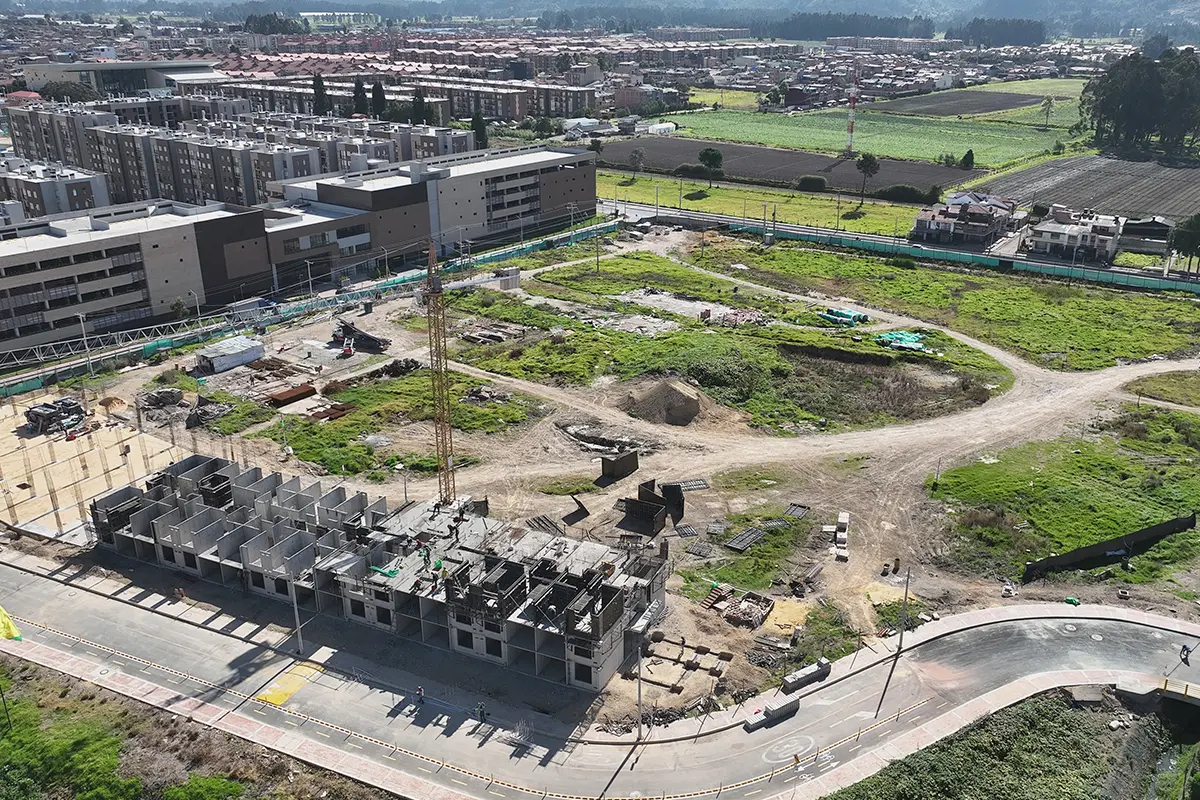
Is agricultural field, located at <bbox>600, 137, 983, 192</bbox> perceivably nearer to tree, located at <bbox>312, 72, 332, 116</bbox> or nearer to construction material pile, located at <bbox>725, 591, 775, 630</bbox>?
tree, located at <bbox>312, 72, 332, 116</bbox>

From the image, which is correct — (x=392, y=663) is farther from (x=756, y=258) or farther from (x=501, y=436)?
(x=756, y=258)

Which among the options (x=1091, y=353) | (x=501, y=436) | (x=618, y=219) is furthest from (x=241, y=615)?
(x=618, y=219)

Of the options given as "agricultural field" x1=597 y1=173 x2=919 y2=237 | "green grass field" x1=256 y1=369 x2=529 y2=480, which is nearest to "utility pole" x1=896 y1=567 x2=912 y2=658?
"green grass field" x1=256 y1=369 x2=529 y2=480

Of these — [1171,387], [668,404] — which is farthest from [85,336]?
[1171,387]

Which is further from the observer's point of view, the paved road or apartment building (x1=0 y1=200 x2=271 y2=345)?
apartment building (x1=0 y1=200 x2=271 y2=345)

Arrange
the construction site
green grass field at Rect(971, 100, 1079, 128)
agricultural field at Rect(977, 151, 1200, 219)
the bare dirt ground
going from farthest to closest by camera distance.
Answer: green grass field at Rect(971, 100, 1079, 128)
agricultural field at Rect(977, 151, 1200, 219)
the bare dirt ground
the construction site

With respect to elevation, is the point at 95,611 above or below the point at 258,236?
below

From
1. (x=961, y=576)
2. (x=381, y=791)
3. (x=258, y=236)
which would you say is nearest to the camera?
(x=381, y=791)

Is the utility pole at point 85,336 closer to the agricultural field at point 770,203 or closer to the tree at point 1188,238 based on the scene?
the agricultural field at point 770,203
